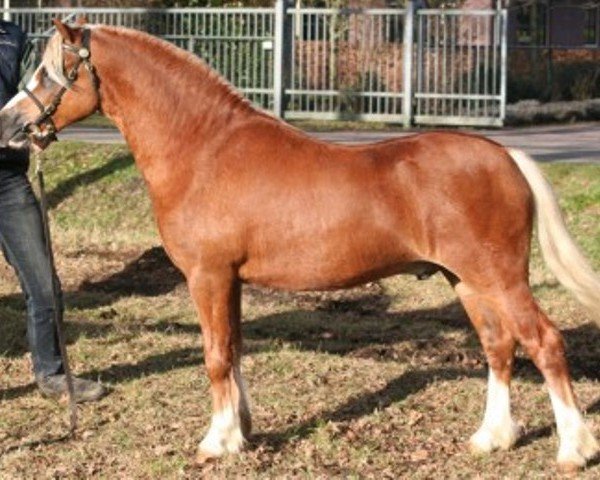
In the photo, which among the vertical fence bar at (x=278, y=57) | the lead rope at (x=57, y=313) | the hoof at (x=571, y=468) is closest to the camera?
the hoof at (x=571, y=468)

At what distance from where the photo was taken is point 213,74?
7.33 m

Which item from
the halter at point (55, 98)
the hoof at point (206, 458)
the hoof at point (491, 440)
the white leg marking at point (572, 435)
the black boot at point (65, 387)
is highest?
the halter at point (55, 98)

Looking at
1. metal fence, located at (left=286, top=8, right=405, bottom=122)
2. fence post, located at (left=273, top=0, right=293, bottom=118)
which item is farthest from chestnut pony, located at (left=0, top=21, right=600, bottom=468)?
metal fence, located at (left=286, top=8, right=405, bottom=122)

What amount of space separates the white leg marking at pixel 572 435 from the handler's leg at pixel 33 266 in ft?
9.78

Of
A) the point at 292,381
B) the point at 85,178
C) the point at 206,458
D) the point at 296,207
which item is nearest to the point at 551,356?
the point at 296,207

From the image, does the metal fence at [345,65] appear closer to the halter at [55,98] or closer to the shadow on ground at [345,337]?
the shadow on ground at [345,337]

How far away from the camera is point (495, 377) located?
7.36 metres

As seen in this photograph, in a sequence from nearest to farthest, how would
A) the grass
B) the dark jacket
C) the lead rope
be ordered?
1. the grass
2. the lead rope
3. the dark jacket

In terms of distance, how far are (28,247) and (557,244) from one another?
3.23 m

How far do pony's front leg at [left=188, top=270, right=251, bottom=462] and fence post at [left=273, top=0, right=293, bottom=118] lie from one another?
16865mm

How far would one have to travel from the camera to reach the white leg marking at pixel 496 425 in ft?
23.7

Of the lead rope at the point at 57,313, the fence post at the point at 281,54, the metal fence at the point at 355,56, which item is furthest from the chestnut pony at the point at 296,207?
the fence post at the point at 281,54

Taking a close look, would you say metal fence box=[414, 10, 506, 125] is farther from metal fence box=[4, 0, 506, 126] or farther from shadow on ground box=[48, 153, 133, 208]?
shadow on ground box=[48, 153, 133, 208]

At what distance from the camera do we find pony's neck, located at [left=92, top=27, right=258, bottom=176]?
7.25 metres
